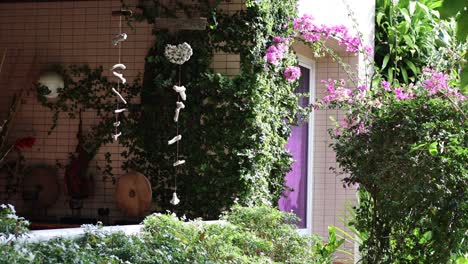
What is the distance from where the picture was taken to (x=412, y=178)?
7.04m

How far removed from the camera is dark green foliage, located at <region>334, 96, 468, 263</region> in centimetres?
688

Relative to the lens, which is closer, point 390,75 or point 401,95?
point 401,95

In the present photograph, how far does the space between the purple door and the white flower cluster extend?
2402 mm

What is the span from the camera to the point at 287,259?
268 inches

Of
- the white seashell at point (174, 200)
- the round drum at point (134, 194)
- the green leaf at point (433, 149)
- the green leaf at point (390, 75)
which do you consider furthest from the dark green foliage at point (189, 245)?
the green leaf at point (390, 75)

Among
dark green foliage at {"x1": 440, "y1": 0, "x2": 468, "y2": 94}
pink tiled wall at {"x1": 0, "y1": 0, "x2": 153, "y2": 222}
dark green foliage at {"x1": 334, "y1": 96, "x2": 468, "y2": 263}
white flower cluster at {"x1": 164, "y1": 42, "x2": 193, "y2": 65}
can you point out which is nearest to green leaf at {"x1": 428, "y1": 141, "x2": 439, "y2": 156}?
dark green foliage at {"x1": 334, "y1": 96, "x2": 468, "y2": 263}

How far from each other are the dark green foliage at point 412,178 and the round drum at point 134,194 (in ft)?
6.23

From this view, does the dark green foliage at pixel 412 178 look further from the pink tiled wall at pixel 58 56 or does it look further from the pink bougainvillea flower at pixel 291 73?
the pink tiled wall at pixel 58 56

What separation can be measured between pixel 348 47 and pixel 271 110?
136 cm

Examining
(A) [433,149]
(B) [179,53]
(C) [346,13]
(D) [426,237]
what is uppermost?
(C) [346,13]

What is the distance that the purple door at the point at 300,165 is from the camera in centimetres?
1010

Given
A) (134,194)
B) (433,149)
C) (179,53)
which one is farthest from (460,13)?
(134,194)

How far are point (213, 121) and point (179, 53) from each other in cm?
75

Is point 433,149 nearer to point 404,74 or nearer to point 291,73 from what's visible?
point 291,73
